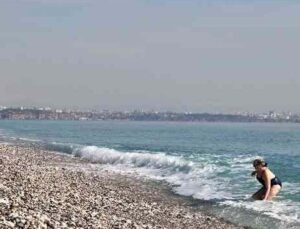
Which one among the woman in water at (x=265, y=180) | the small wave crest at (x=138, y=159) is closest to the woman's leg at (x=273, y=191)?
the woman in water at (x=265, y=180)

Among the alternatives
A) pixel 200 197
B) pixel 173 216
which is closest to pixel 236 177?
pixel 200 197

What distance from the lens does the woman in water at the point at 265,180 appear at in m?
20.5

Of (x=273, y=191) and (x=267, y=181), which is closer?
(x=267, y=181)

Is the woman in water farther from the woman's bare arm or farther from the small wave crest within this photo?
the small wave crest

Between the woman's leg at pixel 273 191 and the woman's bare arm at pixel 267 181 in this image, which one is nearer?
the woman's bare arm at pixel 267 181

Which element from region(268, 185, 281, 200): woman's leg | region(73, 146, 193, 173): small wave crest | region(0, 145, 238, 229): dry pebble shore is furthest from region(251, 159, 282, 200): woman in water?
region(73, 146, 193, 173): small wave crest

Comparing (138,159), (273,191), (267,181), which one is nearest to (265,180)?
(267,181)

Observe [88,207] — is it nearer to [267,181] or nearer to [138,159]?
[267,181]

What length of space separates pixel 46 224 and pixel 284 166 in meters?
29.0

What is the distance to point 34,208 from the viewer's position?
44.1ft

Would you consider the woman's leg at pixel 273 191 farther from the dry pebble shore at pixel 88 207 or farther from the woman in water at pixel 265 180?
the dry pebble shore at pixel 88 207

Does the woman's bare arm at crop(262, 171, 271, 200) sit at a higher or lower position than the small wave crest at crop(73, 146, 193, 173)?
higher

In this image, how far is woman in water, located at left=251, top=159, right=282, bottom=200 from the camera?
67.3ft

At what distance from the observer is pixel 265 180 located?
67.3ft
